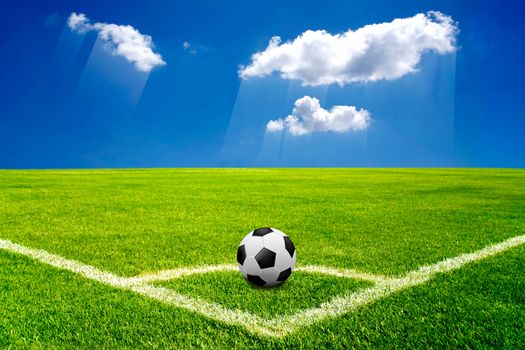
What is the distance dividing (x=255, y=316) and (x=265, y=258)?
0.77 metres

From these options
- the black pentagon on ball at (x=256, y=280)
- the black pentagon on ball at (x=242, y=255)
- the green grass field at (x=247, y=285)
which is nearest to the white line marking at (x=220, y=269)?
the green grass field at (x=247, y=285)

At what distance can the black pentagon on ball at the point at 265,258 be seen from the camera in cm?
390

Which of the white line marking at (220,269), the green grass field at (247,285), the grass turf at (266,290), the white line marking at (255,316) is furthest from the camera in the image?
the white line marking at (220,269)

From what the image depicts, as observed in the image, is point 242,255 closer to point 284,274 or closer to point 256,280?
point 256,280

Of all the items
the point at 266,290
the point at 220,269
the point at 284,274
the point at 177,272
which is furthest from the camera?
the point at 220,269

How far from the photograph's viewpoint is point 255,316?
3227 mm

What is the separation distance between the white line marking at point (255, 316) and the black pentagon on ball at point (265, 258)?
0.62 meters

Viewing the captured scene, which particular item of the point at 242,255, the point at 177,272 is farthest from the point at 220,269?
the point at 242,255

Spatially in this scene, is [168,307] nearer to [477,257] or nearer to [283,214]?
[477,257]

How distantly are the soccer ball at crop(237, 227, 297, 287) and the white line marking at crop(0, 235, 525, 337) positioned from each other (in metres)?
0.55

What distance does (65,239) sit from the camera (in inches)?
244

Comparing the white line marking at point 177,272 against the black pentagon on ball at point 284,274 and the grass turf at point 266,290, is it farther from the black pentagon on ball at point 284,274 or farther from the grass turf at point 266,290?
the black pentagon on ball at point 284,274

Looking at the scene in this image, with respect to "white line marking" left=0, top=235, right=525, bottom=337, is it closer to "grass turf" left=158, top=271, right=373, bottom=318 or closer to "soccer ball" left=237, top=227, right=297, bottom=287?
"grass turf" left=158, top=271, right=373, bottom=318

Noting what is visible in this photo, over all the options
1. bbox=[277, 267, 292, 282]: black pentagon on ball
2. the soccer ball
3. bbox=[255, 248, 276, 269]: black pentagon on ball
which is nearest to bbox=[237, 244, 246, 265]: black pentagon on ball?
the soccer ball
